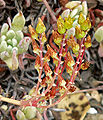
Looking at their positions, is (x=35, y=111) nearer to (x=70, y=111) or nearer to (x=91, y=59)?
(x=70, y=111)

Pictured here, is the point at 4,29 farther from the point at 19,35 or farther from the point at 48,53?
the point at 48,53

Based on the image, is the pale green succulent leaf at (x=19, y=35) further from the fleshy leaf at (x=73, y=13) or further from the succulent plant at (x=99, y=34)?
the succulent plant at (x=99, y=34)

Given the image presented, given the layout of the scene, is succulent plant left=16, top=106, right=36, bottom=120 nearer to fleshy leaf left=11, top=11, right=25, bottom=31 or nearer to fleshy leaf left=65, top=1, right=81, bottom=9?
fleshy leaf left=11, top=11, right=25, bottom=31

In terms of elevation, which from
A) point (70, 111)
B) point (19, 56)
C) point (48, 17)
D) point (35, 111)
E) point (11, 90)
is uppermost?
point (48, 17)

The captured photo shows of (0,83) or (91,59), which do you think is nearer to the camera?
(0,83)

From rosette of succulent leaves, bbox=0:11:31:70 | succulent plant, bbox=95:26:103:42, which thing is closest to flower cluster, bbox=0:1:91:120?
rosette of succulent leaves, bbox=0:11:31:70

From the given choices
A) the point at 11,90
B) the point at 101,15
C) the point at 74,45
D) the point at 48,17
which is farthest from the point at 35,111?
the point at 101,15

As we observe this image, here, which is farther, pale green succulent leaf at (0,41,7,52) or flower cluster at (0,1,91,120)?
pale green succulent leaf at (0,41,7,52)

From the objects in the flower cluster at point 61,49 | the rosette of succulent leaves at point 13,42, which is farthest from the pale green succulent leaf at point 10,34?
the flower cluster at point 61,49

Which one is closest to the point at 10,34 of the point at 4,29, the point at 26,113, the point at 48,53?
the point at 4,29
